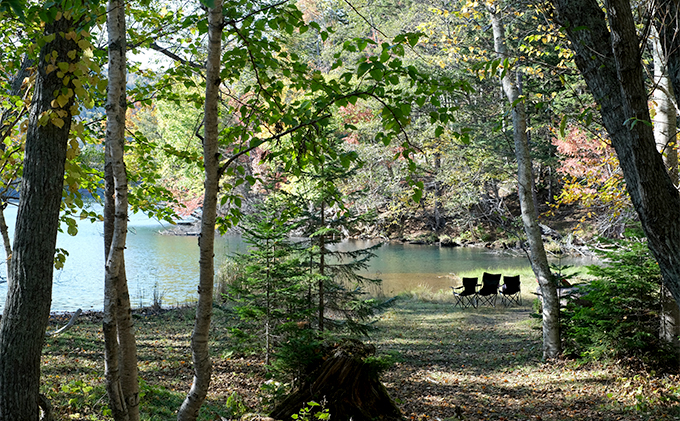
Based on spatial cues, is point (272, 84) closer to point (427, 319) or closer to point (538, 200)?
point (427, 319)

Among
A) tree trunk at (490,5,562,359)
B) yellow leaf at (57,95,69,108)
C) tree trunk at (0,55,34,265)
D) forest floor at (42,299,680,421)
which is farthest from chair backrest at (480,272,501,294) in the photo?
yellow leaf at (57,95,69,108)

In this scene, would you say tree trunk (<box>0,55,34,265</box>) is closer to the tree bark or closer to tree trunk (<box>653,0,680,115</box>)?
the tree bark

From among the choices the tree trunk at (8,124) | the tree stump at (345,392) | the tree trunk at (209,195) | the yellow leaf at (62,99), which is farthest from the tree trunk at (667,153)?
the tree trunk at (8,124)

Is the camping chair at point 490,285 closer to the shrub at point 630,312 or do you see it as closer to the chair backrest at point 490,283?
the chair backrest at point 490,283

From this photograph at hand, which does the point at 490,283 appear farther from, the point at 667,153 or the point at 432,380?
the point at 667,153

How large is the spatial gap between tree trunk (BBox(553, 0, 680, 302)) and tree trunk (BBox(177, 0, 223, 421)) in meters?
1.85

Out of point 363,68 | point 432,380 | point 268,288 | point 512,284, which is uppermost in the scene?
point 363,68

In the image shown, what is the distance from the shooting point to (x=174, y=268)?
17.4 metres

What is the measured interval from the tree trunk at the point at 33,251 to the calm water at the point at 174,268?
8.38 m

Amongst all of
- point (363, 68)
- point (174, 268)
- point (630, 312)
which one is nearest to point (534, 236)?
point (630, 312)

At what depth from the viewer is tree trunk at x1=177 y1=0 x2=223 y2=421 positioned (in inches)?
89.3

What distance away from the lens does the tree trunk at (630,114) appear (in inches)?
95.1

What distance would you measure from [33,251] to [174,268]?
15424 mm

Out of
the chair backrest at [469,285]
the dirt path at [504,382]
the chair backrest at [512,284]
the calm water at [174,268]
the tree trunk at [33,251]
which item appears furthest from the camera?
the calm water at [174,268]
